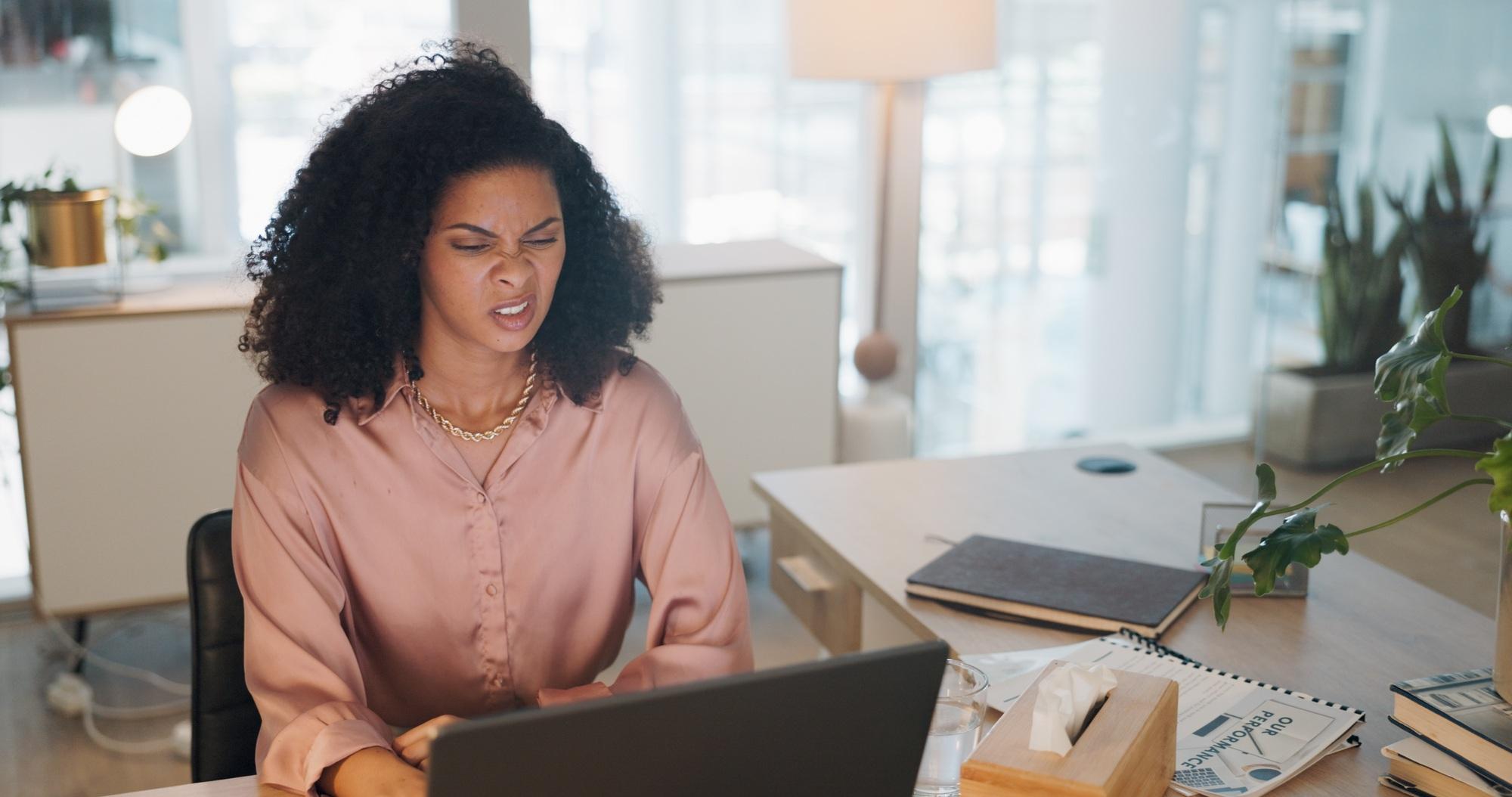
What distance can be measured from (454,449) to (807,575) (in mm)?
628

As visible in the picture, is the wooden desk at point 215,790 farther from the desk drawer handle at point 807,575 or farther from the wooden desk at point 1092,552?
the desk drawer handle at point 807,575

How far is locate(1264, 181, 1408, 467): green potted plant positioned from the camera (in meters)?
3.22

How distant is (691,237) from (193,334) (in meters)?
1.32

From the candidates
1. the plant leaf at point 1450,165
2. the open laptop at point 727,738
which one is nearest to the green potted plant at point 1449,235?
the plant leaf at point 1450,165

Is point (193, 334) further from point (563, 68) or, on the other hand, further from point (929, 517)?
point (929, 517)

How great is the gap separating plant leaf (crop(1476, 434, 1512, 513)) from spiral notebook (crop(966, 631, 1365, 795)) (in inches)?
12.3

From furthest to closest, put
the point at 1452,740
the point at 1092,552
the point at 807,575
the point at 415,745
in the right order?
the point at 807,575, the point at 1092,552, the point at 415,745, the point at 1452,740

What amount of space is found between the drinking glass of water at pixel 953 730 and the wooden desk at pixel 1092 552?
0.28 metres

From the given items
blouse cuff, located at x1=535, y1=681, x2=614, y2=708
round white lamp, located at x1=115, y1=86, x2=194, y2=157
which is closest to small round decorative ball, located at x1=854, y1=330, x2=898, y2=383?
round white lamp, located at x1=115, y1=86, x2=194, y2=157

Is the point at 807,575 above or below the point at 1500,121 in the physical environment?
below

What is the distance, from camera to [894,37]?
316cm

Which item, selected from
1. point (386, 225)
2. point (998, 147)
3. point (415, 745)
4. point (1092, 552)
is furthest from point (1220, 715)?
point (998, 147)

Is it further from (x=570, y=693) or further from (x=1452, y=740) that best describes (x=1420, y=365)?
(x=570, y=693)

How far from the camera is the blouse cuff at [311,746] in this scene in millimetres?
1309
